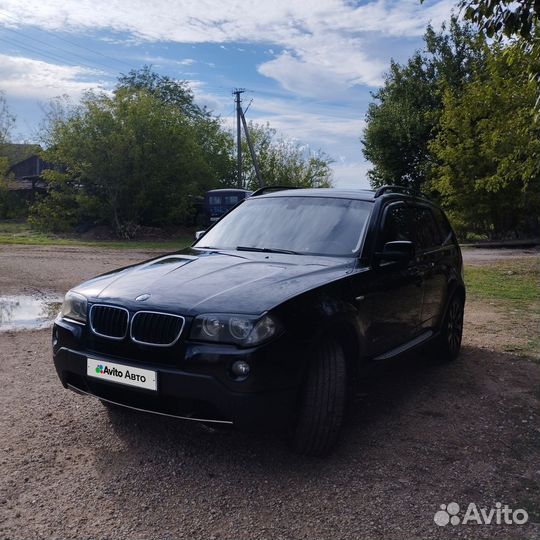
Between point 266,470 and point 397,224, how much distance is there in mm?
2357

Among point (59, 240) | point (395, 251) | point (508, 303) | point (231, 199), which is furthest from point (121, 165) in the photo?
point (395, 251)

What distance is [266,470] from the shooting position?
331 cm

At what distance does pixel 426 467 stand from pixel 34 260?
555 inches

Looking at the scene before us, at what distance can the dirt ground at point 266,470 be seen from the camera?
9.09 ft

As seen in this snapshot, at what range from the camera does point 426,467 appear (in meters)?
3.40

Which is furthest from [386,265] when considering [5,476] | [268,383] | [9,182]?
[9,182]

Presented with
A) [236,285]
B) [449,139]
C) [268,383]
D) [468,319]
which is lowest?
[468,319]

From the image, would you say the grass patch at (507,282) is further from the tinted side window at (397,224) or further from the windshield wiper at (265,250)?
the windshield wiper at (265,250)

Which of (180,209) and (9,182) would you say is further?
(9,182)

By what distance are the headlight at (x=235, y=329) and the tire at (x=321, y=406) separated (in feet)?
1.33

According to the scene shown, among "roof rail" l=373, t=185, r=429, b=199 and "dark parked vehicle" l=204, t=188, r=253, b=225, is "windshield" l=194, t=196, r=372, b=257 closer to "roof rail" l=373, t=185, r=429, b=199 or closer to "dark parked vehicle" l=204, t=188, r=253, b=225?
"roof rail" l=373, t=185, r=429, b=199

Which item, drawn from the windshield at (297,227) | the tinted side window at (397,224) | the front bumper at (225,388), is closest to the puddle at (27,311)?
the windshield at (297,227)

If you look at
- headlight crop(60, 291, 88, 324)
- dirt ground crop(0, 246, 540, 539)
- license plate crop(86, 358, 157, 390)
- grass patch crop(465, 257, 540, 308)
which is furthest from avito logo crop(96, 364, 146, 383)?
grass patch crop(465, 257, 540, 308)

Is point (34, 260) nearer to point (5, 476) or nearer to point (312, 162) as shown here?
point (5, 476)
